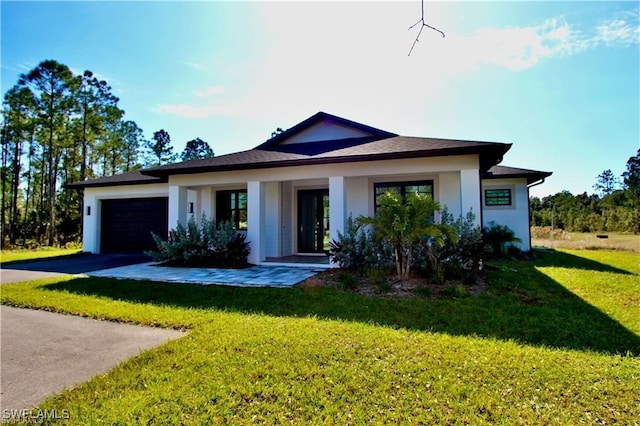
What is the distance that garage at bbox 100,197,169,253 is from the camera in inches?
520

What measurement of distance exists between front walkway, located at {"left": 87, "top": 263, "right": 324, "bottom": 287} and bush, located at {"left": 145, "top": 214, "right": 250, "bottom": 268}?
0.46 meters

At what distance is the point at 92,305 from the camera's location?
5.61 metres

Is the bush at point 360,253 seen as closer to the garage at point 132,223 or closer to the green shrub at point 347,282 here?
the green shrub at point 347,282

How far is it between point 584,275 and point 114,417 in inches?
372

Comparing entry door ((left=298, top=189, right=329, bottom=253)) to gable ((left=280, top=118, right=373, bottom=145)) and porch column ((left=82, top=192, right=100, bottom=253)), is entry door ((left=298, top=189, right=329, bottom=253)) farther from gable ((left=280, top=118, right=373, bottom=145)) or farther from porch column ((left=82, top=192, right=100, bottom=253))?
porch column ((left=82, top=192, right=100, bottom=253))

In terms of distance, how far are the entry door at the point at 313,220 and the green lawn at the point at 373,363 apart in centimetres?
600

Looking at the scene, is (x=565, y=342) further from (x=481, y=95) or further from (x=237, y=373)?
(x=481, y=95)

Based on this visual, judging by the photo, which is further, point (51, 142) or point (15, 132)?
point (15, 132)

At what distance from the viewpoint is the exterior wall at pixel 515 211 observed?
12523mm

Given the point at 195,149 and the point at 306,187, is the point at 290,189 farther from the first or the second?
the point at 195,149

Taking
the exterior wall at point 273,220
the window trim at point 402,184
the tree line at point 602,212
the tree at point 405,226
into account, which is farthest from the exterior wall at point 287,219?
the tree line at point 602,212

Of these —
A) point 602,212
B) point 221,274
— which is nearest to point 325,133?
point 221,274

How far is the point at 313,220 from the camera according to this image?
39.1 feet

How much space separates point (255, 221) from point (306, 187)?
269 cm
